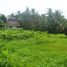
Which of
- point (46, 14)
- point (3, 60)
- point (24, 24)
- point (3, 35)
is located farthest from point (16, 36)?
point (46, 14)

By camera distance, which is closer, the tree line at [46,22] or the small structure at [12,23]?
the tree line at [46,22]

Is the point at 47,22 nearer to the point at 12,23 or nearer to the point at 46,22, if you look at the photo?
the point at 46,22

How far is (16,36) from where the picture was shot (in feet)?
95.3

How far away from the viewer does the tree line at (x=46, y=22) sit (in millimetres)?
47531

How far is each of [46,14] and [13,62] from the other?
50327mm

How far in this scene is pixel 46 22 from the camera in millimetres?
51125

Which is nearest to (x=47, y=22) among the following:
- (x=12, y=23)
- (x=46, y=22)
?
(x=46, y=22)

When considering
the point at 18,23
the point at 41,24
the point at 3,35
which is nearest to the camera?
the point at 3,35

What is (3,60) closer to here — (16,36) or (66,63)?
(66,63)

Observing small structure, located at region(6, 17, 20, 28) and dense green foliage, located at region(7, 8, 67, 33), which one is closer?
dense green foliage, located at region(7, 8, 67, 33)

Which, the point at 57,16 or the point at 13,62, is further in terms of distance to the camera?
the point at 57,16

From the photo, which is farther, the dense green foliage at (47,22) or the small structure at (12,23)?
the small structure at (12,23)

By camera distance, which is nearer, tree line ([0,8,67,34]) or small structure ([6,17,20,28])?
tree line ([0,8,67,34])

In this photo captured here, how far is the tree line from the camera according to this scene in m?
47.5
